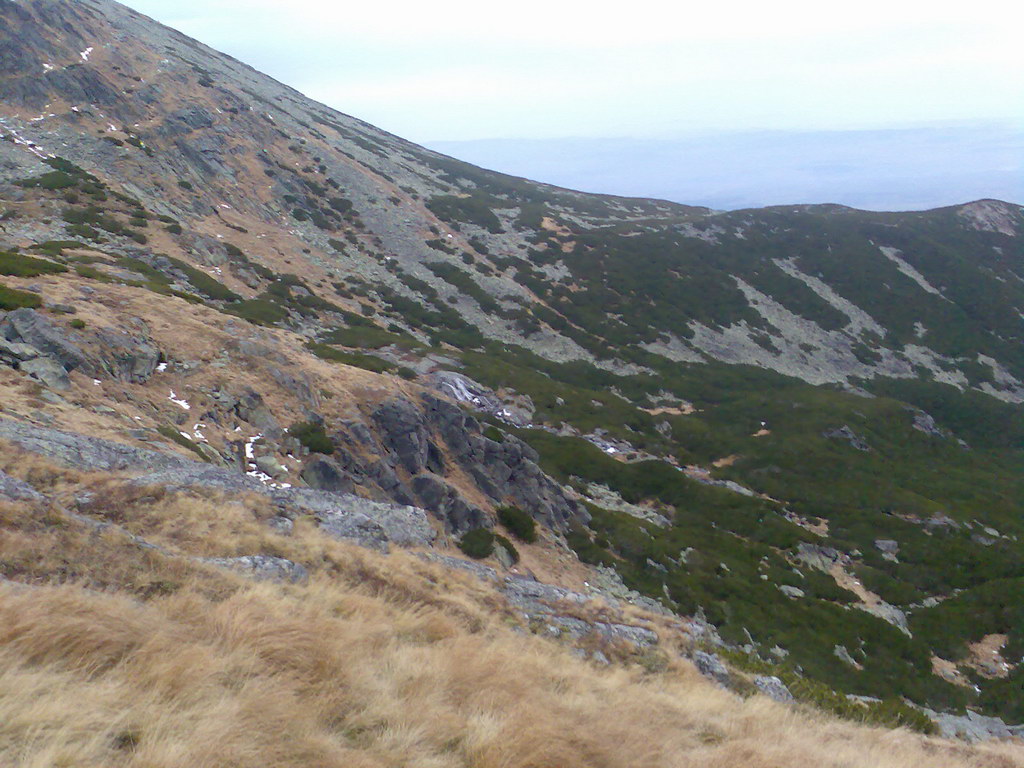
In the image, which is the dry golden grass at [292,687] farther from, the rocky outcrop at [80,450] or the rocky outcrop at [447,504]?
the rocky outcrop at [447,504]

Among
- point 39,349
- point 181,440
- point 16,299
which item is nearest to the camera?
point 181,440

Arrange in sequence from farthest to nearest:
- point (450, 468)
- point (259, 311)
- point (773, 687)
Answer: point (259, 311) → point (450, 468) → point (773, 687)

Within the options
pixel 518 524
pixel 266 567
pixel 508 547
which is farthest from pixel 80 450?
pixel 518 524

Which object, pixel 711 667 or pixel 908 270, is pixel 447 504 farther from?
pixel 908 270

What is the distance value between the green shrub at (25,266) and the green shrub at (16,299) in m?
3.25

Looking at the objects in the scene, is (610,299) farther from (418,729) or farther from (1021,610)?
(418,729)

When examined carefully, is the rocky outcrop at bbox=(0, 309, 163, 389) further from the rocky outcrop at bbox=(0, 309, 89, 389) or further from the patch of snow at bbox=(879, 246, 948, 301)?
the patch of snow at bbox=(879, 246, 948, 301)

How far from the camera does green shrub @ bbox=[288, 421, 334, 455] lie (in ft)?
65.9

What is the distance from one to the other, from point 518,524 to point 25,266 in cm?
2271

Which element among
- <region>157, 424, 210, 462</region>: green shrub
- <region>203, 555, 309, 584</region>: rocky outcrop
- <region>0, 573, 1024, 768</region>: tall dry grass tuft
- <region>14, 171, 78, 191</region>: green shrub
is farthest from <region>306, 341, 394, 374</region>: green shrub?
<region>0, 573, 1024, 768</region>: tall dry grass tuft

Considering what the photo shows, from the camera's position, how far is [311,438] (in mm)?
20219

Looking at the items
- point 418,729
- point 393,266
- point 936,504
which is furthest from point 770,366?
point 418,729

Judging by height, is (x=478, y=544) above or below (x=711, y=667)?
below

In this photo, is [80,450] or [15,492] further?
[80,450]
